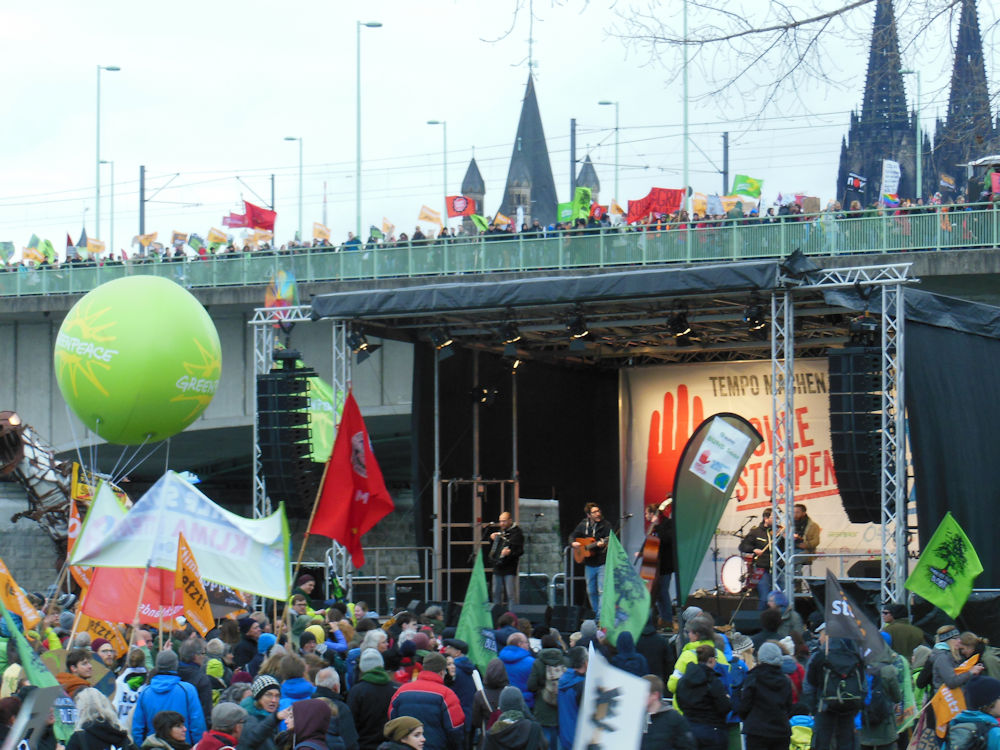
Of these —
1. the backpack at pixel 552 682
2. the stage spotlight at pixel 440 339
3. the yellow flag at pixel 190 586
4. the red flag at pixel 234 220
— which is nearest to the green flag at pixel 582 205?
the stage spotlight at pixel 440 339

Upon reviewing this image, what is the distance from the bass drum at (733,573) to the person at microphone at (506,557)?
114 inches

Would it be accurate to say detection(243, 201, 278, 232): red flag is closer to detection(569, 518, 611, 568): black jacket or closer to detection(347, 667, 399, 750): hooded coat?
detection(569, 518, 611, 568): black jacket

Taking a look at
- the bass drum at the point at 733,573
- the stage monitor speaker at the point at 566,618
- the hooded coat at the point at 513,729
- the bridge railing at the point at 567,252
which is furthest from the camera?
the bridge railing at the point at 567,252

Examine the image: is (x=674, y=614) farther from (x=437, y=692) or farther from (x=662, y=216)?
(x=437, y=692)

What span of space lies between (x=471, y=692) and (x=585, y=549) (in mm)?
9436

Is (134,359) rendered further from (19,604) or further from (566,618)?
(566,618)

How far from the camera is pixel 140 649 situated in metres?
10.0

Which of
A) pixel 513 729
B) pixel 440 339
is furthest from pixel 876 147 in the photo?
pixel 513 729

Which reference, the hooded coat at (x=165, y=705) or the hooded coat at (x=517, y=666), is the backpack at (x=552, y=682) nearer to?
the hooded coat at (x=517, y=666)

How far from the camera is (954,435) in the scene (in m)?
17.3

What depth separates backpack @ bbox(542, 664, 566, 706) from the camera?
10.5 meters

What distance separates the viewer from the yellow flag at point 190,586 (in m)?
11.4

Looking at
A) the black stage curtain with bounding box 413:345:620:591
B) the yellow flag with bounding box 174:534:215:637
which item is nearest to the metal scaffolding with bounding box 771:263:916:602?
the black stage curtain with bounding box 413:345:620:591

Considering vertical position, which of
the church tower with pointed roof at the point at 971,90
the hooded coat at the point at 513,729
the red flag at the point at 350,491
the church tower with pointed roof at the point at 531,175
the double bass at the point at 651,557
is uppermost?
the church tower with pointed roof at the point at 531,175
